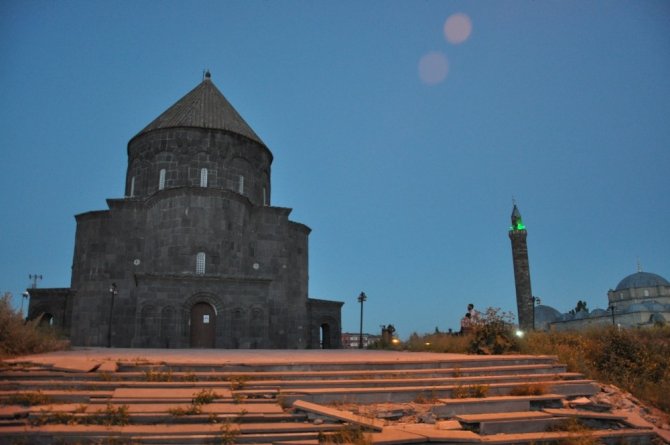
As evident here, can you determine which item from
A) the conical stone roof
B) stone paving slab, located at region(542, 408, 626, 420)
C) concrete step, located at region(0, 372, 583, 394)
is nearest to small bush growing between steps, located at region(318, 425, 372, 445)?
concrete step, located at region(0, 372, 583, 394)

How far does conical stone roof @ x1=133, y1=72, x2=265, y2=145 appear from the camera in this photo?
3059 cm

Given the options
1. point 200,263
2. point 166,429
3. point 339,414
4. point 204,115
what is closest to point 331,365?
point 339,414

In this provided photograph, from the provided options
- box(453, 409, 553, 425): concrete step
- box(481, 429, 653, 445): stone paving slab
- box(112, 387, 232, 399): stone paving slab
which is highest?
box(112, 387, 232, 399): stone paving slab

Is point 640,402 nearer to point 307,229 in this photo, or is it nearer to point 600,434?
point 600,434

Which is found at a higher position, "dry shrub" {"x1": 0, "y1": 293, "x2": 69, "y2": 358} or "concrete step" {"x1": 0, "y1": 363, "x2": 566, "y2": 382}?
"dry shrub" {"x1": 0, "y1": 293, "x2": 69, "y2": 358}

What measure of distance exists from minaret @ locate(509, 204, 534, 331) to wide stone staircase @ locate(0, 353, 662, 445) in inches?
1221

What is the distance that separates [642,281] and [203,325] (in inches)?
2840

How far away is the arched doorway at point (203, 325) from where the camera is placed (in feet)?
78.2


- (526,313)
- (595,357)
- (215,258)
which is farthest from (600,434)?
(526,313)

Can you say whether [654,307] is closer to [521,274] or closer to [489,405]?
[521,274]

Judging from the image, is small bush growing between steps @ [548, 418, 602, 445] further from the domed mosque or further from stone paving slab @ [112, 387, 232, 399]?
the domed mosque

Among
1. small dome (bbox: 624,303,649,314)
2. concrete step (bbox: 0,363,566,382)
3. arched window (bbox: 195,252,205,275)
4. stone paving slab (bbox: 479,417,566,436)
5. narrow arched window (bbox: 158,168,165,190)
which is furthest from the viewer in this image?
small dome (bbox: 624,303,649,314)

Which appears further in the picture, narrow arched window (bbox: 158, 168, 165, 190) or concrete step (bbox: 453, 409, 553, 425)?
narrow arched window (bbox: 158, 168, 165, 190)

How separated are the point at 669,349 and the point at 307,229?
2264cm
